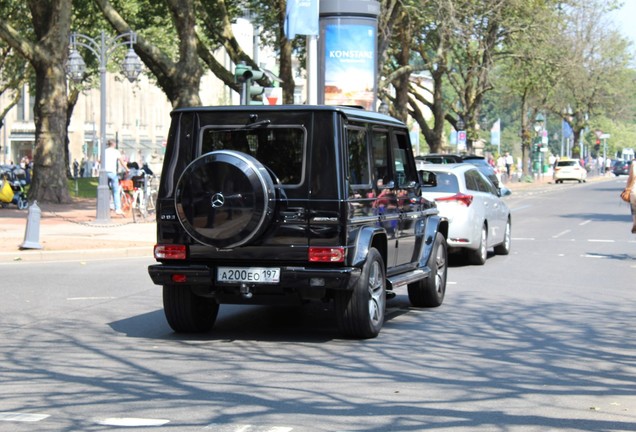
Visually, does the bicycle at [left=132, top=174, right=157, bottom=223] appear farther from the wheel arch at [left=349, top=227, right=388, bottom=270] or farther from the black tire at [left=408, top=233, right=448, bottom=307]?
the wheel arch at [left=349, top=227, right=388, bottom=270]

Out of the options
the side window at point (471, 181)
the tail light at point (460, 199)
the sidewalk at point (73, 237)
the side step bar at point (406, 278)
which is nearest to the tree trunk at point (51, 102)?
the sidewalk at point (73, 237)

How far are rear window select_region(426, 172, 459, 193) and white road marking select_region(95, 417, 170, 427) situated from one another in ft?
38.2

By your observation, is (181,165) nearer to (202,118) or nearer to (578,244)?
(202,118)

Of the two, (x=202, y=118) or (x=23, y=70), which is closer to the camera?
(x=202, y=118)

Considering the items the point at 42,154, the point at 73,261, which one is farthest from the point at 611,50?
the point at 73,261

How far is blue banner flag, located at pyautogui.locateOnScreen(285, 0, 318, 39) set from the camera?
26.8 meters

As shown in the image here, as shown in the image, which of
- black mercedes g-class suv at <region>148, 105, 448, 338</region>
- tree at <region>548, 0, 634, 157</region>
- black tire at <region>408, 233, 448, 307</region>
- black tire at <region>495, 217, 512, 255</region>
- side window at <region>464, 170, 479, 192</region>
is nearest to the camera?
black mercedes g-class suv at <region>148, 105, 448, 338</region>

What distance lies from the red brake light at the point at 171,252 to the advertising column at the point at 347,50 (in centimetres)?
1914

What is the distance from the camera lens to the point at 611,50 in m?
85.6

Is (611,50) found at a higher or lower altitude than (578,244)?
higher

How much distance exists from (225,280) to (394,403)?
3186mm

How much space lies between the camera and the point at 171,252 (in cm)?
1105

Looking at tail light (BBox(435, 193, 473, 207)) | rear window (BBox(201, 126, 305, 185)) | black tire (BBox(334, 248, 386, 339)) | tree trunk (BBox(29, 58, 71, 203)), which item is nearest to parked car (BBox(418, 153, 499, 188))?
tail light (BBox(435, 193, 473, 207))

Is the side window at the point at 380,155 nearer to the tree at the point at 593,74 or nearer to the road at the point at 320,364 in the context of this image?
the road at the point at 320,364
